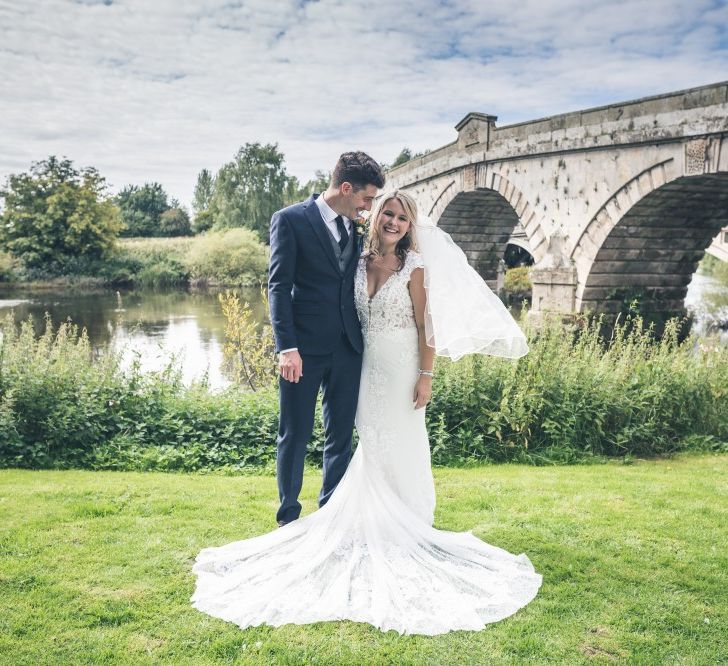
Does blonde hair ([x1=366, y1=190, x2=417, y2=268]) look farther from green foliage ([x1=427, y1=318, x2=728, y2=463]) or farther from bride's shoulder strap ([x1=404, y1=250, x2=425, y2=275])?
green foliage ([x1=427, y1=318, x2=728, y2=463])

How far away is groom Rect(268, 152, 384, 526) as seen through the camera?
2986 mm

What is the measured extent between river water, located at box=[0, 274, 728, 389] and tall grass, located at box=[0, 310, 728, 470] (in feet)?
16.0

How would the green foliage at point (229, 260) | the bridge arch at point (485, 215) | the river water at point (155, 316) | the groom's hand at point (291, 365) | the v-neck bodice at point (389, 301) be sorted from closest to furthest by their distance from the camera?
the groom's hand at point (291, 365)
the v-neck bodice at point (389, 301)
the river water at point (155, 316)
the bridge arch at point (485, 215)
the green foliage at point (229, 260)

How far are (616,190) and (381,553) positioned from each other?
9.75 meters

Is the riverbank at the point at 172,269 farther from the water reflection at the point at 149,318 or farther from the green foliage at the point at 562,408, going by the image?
the green foliage at the point at 562,408

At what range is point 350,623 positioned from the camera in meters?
2.43

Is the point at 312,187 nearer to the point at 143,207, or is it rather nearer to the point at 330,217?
the point at 143,207

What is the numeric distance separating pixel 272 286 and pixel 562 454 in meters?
3.13

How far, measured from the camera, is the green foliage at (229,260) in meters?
28.3

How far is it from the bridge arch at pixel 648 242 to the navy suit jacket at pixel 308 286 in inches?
346

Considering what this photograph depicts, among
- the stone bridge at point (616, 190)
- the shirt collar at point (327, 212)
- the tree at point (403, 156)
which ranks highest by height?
the tree at point (403, 156)

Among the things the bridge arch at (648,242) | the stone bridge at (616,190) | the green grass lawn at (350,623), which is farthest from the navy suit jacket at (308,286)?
the bridge arch at (648,242)

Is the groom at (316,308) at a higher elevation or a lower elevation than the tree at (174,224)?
lower

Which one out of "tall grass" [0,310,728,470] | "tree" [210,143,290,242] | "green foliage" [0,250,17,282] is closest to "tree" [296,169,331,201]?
"tree" [210,143,290,242]
